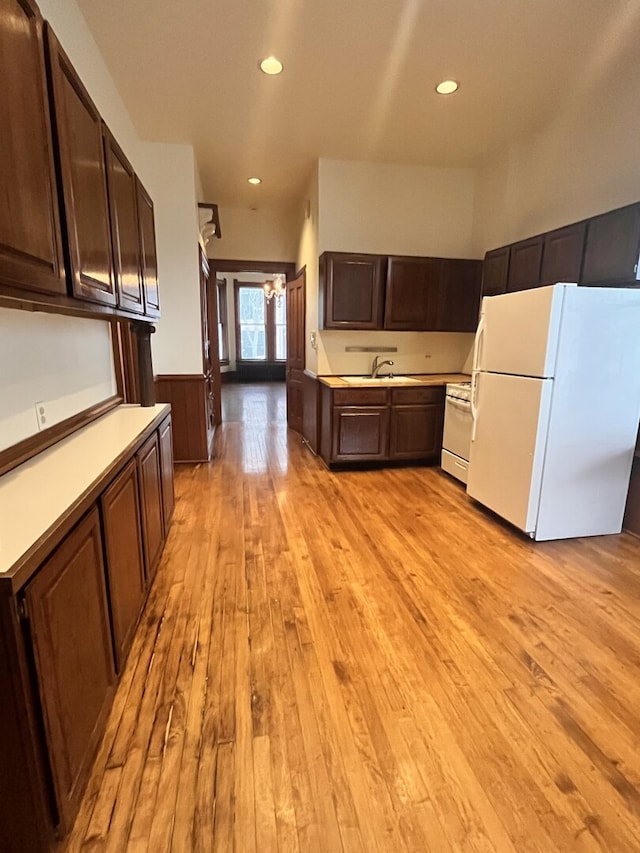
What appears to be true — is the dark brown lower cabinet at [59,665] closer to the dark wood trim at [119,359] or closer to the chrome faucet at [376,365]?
the dark wood trim at [119,359]

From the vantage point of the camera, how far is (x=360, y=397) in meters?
4.23

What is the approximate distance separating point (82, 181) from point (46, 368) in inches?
34.3

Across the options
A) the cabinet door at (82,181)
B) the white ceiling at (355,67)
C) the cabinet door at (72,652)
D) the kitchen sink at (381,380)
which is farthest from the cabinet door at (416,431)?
the cabinet door at (72,652)

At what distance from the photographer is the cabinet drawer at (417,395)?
4.30 metres

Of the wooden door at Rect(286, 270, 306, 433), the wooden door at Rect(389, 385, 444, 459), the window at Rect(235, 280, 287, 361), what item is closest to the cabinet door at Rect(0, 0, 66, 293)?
the wooden door at Rect(389, 385, 444, 459)

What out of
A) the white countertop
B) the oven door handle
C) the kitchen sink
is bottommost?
the oven door handle

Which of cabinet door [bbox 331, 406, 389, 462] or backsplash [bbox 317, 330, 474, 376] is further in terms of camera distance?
backsplash [bbox 317, 330, 474, 376]

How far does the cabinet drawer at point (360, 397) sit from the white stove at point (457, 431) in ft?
2.06

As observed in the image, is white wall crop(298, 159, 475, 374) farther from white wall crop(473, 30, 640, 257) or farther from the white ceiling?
white wall crop(473, 30, 640, 257)

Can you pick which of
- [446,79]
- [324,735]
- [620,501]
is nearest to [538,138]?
[446,79]

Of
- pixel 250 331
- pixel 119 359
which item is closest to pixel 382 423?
pixel 119 359

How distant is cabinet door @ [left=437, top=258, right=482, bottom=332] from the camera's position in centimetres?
452

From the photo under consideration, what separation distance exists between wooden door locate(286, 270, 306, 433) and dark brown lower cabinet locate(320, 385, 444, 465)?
1261 millimetres

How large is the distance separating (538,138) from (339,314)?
2279 mm
